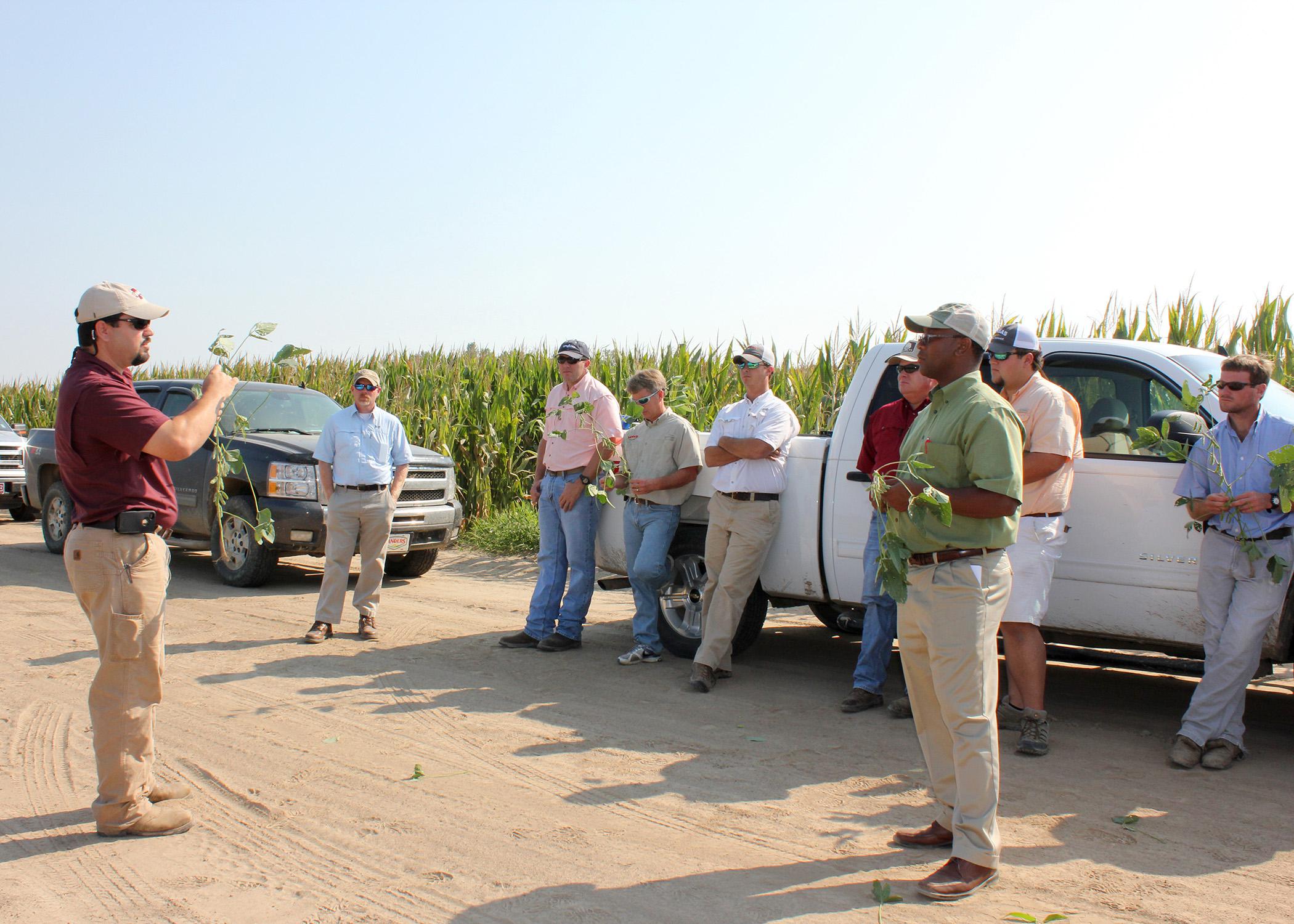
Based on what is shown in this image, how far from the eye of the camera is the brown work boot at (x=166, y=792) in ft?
15.2

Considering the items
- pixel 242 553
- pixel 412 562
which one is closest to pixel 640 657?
pixel 412 562

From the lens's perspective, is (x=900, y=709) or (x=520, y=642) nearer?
(x=900, y=709)

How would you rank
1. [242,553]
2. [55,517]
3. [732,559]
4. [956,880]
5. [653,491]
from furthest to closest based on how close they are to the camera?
[55,517] < [242,553] < [653,491] < [732,559] < [956,880]

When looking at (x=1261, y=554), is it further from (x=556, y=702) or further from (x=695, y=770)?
(x=556, y=702)

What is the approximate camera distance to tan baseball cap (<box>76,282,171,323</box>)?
14.3 feet

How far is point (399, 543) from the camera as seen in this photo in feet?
35.5

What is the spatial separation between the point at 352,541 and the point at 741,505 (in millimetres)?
3261

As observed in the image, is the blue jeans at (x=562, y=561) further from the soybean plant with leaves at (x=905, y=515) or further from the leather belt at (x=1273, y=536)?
the leather belt at (x=1273, y=536)

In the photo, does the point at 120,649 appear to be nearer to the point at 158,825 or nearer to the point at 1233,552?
the point at 158,825

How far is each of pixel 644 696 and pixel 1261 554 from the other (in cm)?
352

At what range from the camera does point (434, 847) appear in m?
4.28

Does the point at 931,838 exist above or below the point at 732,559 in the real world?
below

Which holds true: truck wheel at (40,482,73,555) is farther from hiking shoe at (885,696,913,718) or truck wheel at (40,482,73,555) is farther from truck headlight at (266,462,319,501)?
hiking shoe at (885,696,913,718)

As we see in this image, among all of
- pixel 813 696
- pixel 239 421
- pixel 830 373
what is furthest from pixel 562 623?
pixel 830 373
